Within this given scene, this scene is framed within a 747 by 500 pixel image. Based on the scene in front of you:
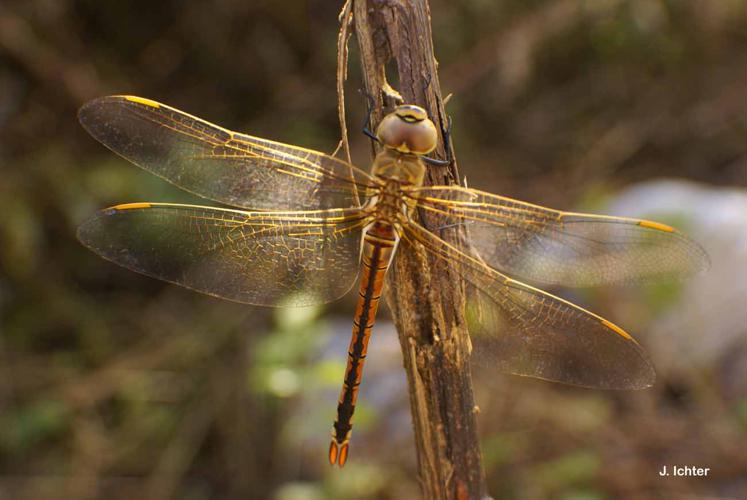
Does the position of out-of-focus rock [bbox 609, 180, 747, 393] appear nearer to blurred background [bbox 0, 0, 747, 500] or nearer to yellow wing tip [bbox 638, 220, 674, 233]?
blurred background [bbox 0, 0, 747, 500]

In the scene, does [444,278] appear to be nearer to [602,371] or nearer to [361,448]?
[602,371]

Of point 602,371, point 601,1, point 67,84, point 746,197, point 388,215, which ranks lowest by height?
point 602,371

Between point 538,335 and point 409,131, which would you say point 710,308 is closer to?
point 538,335

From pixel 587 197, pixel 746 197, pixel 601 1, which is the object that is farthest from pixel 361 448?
pixel 601 1

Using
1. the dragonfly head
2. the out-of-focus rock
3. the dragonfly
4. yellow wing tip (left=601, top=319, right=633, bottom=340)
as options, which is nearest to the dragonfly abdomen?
the dragonfly

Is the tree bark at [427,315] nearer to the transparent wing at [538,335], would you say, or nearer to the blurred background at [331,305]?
the transparent wing at [538,335]

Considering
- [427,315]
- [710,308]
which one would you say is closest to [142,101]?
[427,315]
